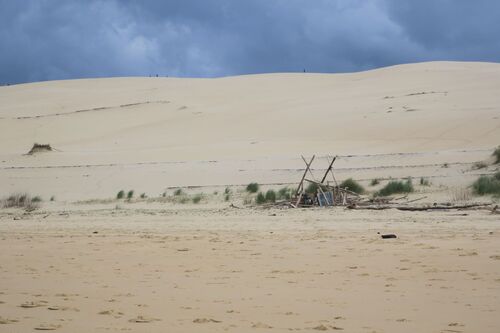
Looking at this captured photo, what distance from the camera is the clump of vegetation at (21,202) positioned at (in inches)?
A: 712

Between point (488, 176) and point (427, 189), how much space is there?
1602 millimetres

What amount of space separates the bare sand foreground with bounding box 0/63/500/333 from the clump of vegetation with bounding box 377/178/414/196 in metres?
0.46

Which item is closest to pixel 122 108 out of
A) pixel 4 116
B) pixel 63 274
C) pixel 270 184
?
pixel 4 116

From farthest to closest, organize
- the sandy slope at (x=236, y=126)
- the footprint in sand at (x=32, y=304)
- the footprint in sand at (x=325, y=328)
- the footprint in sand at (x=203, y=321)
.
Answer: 1. the sandy slope at (x=236, y=126)
2. the footprint in sand at (x=32, y=304)
3. the footprint in sand at (x=203, y=321)
4. the footprint in sand at (x=325, y=328)

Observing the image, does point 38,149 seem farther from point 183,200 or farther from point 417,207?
point 417,207

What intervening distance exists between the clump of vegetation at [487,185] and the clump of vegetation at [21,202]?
10.9m

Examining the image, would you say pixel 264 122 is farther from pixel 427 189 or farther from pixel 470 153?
pixel 427 189

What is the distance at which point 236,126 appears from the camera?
38188 millimetres

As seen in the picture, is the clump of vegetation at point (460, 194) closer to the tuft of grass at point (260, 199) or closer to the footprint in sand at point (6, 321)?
the tuft of grass at point (260, 199)

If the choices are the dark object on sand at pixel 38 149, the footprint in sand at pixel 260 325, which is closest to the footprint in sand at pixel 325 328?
the footprint in sand at pixel 260 325

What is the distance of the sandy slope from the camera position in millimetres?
22688

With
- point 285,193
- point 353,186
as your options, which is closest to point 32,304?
point 285,193

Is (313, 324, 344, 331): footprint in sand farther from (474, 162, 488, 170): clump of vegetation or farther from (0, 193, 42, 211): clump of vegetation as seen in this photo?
(474, 162, 488, 170): clump of vegetation

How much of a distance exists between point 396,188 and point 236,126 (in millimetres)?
22556
